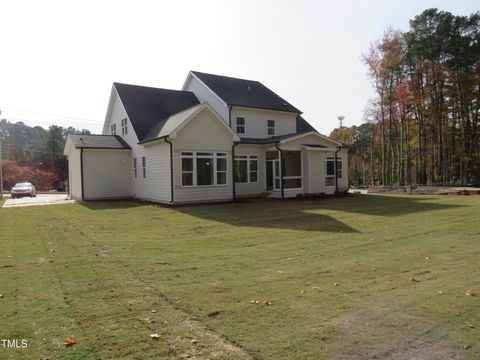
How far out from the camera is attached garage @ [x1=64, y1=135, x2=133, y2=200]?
2222 cm

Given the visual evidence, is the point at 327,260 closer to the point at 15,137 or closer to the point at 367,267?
the point at 367,267

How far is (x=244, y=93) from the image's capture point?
26.7 meters

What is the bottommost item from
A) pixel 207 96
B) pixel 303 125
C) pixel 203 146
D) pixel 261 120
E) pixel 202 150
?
pixel 202 150

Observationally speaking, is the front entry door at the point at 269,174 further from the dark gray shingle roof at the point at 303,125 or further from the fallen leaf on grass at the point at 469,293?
the fallen leaf on grass at the point at 469,293

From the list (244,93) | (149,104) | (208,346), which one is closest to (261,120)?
(244,93)

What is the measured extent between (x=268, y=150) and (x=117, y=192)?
988cm

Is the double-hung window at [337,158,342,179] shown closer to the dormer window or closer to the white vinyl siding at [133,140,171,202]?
the dormer window

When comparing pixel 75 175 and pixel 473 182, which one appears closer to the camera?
pixel 75 175

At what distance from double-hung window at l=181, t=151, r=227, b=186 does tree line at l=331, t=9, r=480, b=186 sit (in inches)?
781

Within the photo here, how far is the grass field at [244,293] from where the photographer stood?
3.49 meters

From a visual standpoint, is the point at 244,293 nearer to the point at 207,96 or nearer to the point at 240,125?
the point at 240,125

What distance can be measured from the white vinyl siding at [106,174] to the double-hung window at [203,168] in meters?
6.78

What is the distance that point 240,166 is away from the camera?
72.3 feet

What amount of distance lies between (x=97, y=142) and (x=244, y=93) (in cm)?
1073
